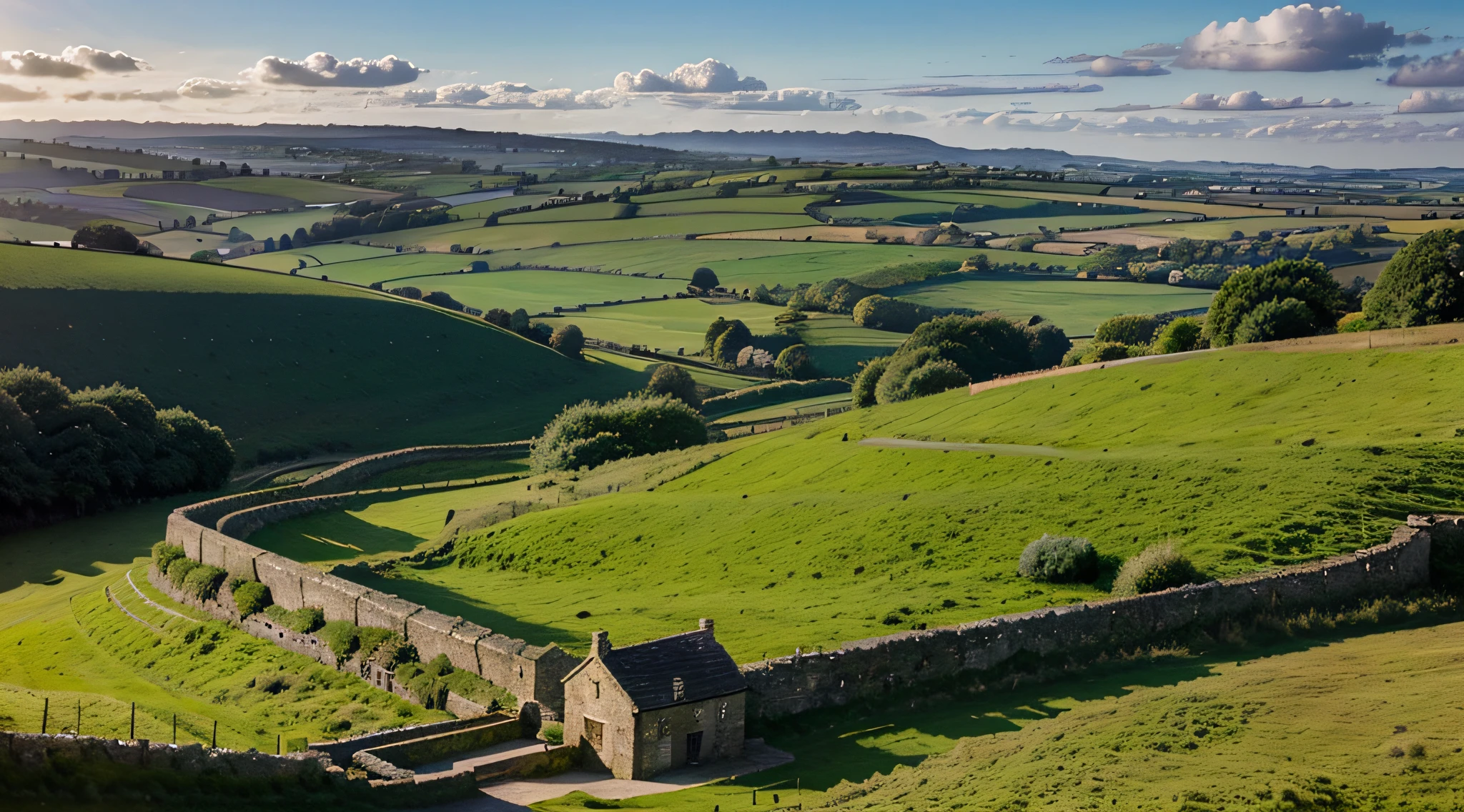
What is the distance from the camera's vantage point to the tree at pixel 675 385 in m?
119

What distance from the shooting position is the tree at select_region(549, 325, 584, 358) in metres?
142

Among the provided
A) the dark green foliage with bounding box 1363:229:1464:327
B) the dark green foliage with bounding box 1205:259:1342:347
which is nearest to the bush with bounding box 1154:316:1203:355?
the dark green foliage with bounding box 1205:259:1342:347

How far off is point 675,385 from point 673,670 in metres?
88.0

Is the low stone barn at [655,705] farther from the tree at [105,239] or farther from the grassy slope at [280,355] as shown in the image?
the tree at [105,239]

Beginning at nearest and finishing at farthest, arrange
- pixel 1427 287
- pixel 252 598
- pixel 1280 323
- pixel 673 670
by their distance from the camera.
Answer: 1. pixel 673 670
2. pixel 252 598
3. pixel 1427 287
4. pixel 1280 323

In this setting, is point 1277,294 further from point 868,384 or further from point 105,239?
point 105,239

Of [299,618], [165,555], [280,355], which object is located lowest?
[165,555]

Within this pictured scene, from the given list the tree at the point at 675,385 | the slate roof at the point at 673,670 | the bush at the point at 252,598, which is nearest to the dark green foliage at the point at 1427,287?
the slate roof at the point at 673,670

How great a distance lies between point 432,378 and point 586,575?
7519 centimetres

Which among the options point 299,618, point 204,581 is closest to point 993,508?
point 299,618

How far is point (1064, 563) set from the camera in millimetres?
42156

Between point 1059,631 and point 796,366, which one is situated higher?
point 1059,631

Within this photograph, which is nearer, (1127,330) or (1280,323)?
(1280,323)

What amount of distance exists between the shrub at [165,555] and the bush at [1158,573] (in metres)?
42.3
